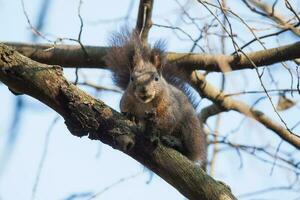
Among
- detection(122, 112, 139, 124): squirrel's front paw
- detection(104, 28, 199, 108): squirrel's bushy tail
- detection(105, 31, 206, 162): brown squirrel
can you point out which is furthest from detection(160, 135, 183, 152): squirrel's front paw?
detection(104, 28, 199, 108): squirrel's bushy tail

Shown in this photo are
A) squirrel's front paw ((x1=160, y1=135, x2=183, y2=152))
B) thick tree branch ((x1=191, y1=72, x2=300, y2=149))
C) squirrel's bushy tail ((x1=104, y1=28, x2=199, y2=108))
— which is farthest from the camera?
thick tree branch ((x1=191, y1=72, x2=300, y2=149))

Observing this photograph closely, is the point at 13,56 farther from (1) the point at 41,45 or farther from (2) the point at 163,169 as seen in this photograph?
(1) the point at 41,45

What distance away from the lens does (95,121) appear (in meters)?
2.25

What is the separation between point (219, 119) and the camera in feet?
13.7

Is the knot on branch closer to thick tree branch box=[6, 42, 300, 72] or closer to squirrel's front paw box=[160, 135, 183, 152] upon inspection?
squirrel's front paw box=[160, 135, 183, 152]

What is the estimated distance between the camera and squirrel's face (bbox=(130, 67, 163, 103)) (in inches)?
118

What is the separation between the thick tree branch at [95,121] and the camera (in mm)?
2150

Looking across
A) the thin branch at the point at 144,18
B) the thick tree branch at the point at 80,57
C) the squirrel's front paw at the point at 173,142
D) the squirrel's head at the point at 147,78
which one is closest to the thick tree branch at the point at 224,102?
the thick tree branch at the point at 80,57

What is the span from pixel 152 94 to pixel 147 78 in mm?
144

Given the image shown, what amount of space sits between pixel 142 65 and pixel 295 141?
1.04 m

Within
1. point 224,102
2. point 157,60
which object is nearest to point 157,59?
point 157,60

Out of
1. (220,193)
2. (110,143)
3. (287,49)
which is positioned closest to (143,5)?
(287,49)

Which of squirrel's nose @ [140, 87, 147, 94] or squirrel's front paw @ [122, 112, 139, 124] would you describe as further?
squirrel's nose @ [140, 87, 147, 94]

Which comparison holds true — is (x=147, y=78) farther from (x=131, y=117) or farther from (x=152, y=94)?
(x=131, y=117)
